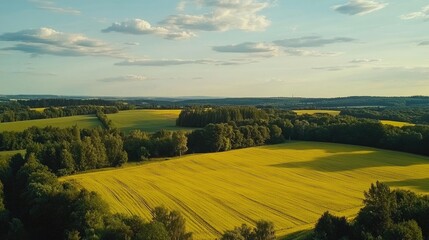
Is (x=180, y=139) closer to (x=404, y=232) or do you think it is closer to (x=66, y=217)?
(x=66, y=217)

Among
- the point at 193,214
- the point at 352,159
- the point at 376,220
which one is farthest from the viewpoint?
the point at 352,159

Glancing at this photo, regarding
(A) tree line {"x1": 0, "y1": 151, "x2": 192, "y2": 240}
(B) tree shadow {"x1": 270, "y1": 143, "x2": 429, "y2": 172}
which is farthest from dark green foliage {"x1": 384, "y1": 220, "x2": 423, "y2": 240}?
(B) tree shadow {"x1": 270, "y1": 143, "x2": 429, "y2": 172}

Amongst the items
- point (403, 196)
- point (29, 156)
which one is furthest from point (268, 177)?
point (29, 156)

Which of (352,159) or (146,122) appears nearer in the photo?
(352,159)

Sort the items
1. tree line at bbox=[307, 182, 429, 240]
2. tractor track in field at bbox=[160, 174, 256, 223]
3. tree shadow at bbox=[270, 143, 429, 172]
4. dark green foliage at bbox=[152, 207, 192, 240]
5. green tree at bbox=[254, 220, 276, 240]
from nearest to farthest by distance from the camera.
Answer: green tree at bbox=[254, 220, 276, 240], tree line at bbox=[307, 182, 429, 240], dark green foliage at bbox=[152, 207, 192, 240], tractor track in field at bbox=[160, 174, 256, 223], tree shadow at bbox=[270, 143, 429, 172]

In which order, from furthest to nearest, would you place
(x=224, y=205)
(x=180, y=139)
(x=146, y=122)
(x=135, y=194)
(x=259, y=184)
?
(x=146, y=122) → (x=180, y=139) → (x=259, y=184) → (x=135, y=194) → (x=224, y=205)

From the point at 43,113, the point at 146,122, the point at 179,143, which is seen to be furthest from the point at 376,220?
the point at 43,113

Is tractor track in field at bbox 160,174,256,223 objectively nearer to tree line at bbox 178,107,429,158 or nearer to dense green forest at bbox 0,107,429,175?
dense green forest at bbox 0,107,429,175
